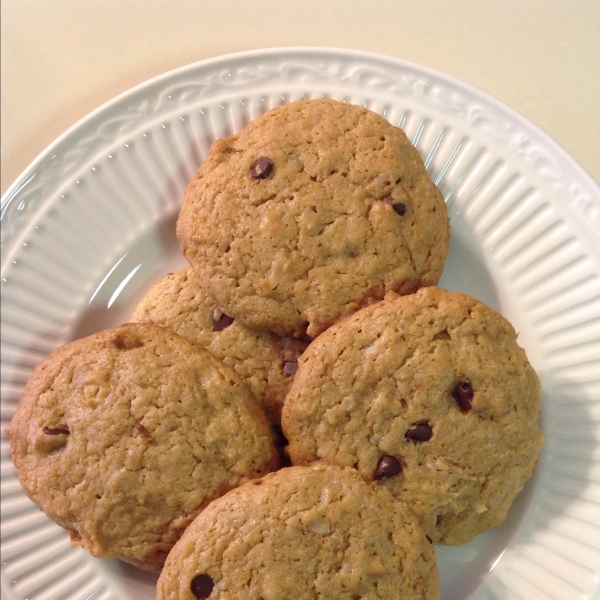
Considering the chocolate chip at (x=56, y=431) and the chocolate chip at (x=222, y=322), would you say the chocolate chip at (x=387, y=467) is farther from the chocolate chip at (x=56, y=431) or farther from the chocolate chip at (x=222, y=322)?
the chocolate chip at (x=56, y=431)

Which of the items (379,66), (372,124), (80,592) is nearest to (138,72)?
(379,66)

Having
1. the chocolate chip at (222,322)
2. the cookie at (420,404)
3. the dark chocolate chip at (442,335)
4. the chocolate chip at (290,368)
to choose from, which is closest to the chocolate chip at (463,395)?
the cookie at (420,404)

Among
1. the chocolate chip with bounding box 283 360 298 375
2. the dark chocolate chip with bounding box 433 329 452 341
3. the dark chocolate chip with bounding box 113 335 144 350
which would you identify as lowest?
the chocolate chip with bounding box 283 360 298 375

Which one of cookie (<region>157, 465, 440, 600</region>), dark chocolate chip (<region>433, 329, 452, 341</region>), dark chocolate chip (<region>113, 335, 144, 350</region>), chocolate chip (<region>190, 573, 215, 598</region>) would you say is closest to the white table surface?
dark chocolate chip (<region>433, 329, 452, 341</region>)

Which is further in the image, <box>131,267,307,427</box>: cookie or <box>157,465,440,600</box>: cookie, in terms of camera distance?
<box>131,267,307,427</box>: cookie

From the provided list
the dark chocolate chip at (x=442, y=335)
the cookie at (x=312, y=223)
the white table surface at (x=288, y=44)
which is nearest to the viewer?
the dark chocolate chip at (x=442, y=335)

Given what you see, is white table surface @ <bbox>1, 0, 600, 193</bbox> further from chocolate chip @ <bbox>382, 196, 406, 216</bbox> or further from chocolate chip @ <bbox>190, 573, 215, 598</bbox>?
chocolate chip @ <bbox>190, 573, 215, 598</bbox>

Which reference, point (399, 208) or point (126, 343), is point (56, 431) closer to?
point (126, 343)
